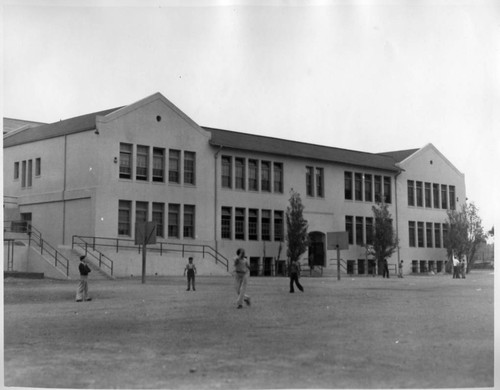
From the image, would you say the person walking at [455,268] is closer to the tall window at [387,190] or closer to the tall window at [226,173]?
the tall window at [387,190]

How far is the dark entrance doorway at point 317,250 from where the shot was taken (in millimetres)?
40938

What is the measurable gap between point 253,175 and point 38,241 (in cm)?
1312

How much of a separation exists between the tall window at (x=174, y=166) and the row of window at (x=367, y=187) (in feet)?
39.8

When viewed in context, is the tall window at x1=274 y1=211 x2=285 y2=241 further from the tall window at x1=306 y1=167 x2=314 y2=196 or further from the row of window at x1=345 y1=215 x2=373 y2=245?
the row of window at x1=345 y1=215 x2=373 y2=245

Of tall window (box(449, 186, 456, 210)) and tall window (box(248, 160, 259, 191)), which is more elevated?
tall window (box(248, 160, 259, 191))

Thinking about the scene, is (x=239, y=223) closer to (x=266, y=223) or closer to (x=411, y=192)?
(x=266, y=223)

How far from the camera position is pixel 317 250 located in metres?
41.5

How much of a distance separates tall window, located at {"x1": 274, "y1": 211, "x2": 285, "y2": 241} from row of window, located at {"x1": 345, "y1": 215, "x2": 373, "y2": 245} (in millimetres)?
5143

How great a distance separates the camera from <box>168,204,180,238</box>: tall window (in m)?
35.5

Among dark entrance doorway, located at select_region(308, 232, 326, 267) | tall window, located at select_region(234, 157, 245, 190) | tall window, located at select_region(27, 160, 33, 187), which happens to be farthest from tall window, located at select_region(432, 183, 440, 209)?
tall window, located at select_region(27, 160, 33, 187)

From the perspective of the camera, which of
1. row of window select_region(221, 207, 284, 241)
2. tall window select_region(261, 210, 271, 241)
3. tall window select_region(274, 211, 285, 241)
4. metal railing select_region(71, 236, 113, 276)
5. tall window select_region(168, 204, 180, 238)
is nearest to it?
metal railing select_region(71, 236, 113, 276)

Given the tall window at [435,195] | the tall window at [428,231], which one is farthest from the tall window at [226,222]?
the tall window at [428,231]

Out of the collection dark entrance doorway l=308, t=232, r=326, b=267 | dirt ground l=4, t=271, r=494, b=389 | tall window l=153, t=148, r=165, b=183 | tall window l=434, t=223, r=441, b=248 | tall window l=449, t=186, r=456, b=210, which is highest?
tall window l=153, t=148, r=165, b=183

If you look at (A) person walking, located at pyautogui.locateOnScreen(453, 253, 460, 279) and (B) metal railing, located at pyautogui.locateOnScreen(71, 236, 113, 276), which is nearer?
(B) metal railing, located at pyautogui.locateOnScreen(71, 236, 113, 276)
